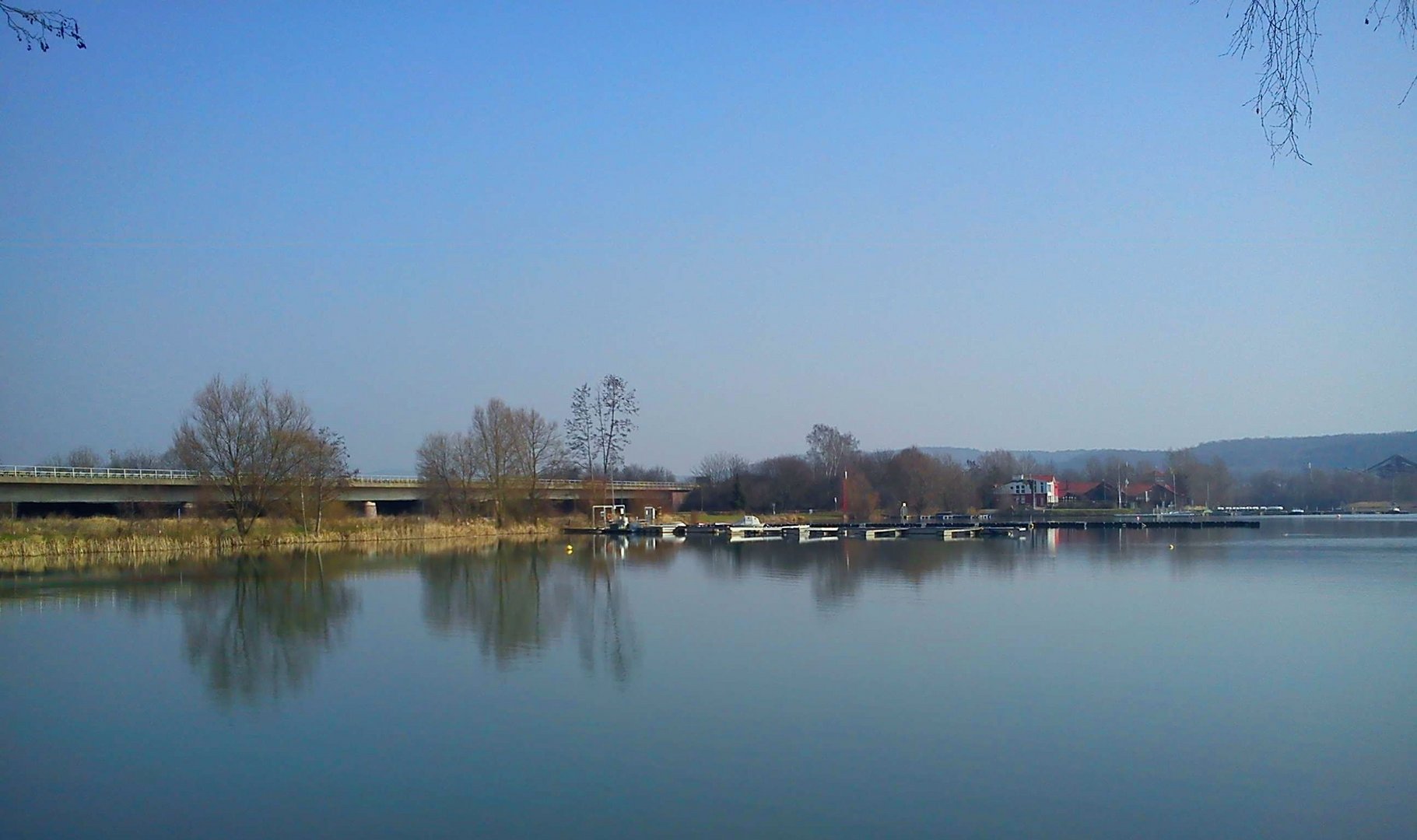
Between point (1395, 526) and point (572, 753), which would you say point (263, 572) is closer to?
point (572, 753)

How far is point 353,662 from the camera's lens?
52.3ft

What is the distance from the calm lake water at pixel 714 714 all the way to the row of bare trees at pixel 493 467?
31.9 meters

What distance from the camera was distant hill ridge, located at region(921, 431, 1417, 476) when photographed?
145m

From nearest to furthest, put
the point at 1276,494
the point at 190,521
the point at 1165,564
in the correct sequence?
1. the point at 1165,564
2. the point at 190,521
3. the point at 1276,494

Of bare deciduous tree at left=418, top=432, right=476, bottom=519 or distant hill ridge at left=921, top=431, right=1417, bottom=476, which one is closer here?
bare deciduous tree at left=418, top=432, right=476, bottom=519

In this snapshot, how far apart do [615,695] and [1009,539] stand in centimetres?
4185

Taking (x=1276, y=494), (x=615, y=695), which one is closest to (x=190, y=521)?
(x=615, y=695)

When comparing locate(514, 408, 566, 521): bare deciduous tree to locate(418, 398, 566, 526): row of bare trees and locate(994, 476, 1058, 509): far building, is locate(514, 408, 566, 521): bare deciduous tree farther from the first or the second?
locate(994, 476, 1058, 509): far building

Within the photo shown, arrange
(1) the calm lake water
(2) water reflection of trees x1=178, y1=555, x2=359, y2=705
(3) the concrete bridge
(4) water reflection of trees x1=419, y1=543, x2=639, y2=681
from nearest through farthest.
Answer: (1) the calm lake water < (2) water reflection of trees x1=178, y1=555, x2=359, y2=705 < (4) water reflection of trees x1=419, y1=543, x2=639, y2=681 < (3) the concrete bridge

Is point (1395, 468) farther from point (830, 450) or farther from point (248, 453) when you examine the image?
point (248, 453)

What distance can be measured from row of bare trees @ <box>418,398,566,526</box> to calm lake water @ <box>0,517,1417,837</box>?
31.9m

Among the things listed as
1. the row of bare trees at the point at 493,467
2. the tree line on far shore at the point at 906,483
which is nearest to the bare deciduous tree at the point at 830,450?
the tree line on far shore at the point at 906,483

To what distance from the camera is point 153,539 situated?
3838 centimetres

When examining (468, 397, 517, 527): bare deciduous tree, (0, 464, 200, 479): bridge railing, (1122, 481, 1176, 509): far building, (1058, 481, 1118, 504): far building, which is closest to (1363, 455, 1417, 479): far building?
(1122, 481, 1176, 509): far building
